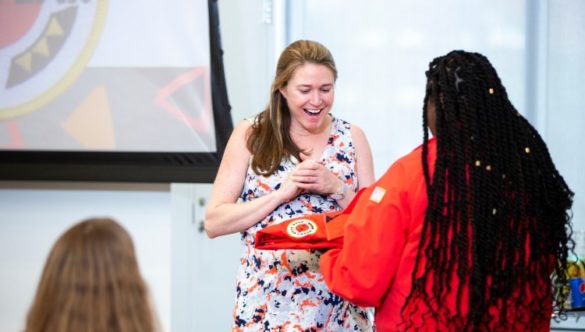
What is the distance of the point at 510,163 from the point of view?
177 centimetres

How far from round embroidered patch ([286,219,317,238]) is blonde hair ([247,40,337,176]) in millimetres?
307

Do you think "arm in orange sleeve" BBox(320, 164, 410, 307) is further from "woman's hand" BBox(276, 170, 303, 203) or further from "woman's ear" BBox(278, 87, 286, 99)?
"woman's ear" BBox(278, 87, 286, 99)

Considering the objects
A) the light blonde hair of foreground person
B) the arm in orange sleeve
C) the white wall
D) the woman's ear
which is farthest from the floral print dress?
the white wall

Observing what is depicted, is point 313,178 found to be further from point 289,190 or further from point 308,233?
point 308,233

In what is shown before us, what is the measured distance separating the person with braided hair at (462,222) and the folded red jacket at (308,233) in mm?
178

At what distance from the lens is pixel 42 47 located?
12.5ft

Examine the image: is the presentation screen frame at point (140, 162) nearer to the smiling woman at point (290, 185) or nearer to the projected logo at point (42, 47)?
the projected logo at point (42, 47)

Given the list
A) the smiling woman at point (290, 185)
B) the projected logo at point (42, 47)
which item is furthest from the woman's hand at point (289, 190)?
the projected logo at point (42, 47)

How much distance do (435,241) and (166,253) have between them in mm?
2325

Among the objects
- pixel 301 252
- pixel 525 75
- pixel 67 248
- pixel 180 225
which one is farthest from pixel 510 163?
pixel 180 225

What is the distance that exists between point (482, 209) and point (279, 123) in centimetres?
Result: 83

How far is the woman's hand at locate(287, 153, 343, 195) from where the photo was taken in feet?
7.29

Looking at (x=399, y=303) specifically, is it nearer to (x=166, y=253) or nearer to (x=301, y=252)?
(x=301, y=252)

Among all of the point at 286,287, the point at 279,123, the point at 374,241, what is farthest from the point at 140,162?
the point at 374,241
